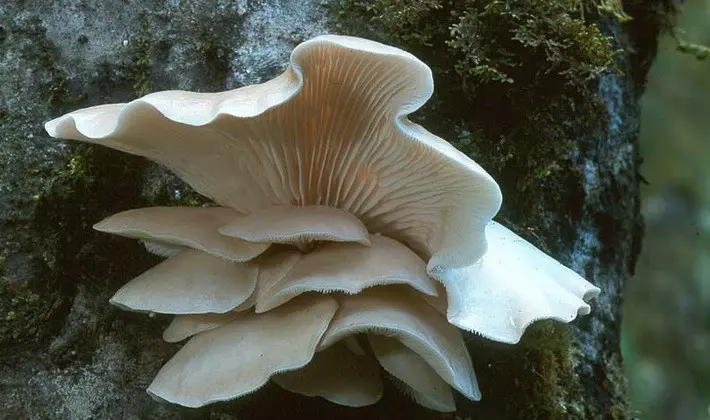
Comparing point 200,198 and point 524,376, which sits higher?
point 200,198

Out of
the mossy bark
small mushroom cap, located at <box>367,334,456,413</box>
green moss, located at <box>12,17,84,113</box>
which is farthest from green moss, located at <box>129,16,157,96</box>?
small mushroom cap, located at <box>367,334,456,413</box>

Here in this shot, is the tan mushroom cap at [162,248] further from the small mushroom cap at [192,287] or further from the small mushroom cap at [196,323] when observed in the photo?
the small mushroom cap at [196,323]

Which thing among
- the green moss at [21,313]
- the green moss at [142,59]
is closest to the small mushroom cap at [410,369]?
the green moss at [21,313]

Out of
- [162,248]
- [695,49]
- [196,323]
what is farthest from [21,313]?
[695,49]

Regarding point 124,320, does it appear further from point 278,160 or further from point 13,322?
point 278,160

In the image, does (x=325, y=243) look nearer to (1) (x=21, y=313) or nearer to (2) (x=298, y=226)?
(2) (x=298, y=226)

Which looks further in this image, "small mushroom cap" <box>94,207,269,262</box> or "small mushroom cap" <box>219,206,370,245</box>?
→ "small mushroom cap" <box>94,207,269,262</box>

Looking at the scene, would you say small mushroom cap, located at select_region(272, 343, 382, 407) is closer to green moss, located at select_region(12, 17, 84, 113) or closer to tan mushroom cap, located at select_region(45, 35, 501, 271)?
tan mushroom cap, located at select_region(45, 35, 501, 271)
